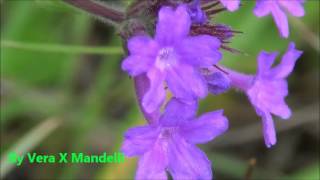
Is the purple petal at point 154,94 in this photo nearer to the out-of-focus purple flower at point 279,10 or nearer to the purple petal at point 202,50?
the purple petal at point 202,50

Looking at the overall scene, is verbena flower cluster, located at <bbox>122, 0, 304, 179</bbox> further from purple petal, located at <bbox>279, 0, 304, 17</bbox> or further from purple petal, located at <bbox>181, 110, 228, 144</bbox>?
purple petal, located at <bbox>279, 0, 304, 17</bbox>

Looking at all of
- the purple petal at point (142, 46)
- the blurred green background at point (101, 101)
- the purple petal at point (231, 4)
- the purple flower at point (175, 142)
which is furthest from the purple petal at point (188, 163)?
the blurred green background at point (101, 101)

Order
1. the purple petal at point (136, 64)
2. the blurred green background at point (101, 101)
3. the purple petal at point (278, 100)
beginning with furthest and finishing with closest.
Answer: the blurred green background at point (101, 101), the purple petal at point (278, 100), the purple petal at point (136, 64)

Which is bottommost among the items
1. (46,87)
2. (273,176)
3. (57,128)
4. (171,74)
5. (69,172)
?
(273,176)

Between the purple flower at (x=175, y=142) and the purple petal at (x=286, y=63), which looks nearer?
the purple flower at (x=175, y=142)

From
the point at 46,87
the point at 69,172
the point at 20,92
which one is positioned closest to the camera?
the point at 69,172

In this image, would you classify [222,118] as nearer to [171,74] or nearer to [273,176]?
[171,74]

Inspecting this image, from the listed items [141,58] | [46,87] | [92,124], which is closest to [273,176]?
[92,124]

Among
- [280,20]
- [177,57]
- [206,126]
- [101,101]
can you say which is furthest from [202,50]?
[101,101]
